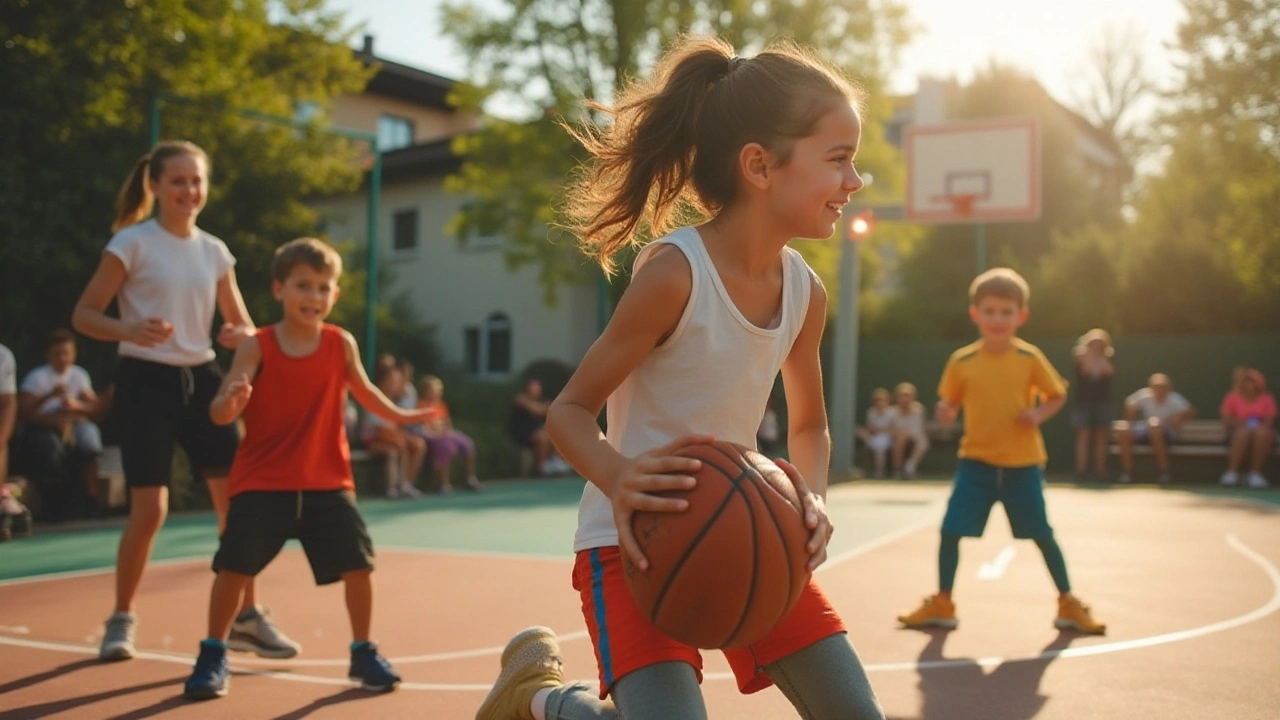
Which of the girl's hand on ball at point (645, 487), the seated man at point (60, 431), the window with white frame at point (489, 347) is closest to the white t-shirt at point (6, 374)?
the seated man at point (60, 431)

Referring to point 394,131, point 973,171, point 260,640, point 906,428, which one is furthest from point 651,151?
point 394,131

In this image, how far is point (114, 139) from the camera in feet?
51.1

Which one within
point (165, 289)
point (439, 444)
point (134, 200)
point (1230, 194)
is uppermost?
point (1230, 194)

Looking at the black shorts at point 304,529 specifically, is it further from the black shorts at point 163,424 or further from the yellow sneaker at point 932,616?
the yellow sneaker at point 932,616

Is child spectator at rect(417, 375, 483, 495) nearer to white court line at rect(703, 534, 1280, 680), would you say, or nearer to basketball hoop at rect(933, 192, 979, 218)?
basketball hoop at rect(933, 192, 979, 218)

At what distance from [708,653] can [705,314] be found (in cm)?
266

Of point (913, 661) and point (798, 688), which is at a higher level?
point (798, 688)

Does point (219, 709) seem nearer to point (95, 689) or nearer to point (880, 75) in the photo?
point (95, 689)

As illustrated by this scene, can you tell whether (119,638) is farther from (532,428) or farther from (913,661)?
(532,428)

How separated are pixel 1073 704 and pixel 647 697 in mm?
2312

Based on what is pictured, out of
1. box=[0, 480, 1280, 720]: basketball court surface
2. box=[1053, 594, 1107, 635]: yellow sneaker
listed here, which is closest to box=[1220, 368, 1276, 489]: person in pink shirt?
box=[0, 480, 1280, 720]: basketball court surface

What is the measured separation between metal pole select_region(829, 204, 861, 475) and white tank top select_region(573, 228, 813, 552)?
51.7ft

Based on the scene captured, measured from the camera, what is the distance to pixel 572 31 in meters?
25.6

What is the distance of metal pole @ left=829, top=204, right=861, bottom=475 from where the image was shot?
18.5 meters
